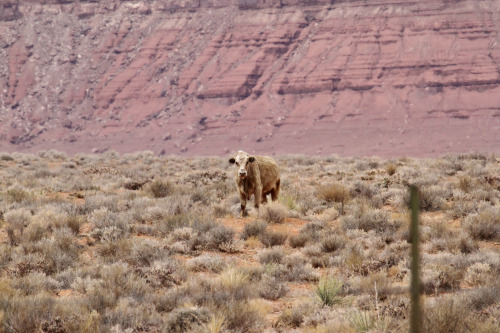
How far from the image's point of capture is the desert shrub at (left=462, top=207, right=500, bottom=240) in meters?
11.2

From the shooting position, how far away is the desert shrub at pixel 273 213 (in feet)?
43.3

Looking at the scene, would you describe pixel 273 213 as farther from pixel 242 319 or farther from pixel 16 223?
pixel 242 319

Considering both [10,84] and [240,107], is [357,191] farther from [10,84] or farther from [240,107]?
[10,84]

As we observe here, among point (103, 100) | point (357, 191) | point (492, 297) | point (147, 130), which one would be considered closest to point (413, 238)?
point (492, 297)

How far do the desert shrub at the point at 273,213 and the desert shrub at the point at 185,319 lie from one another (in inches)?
253

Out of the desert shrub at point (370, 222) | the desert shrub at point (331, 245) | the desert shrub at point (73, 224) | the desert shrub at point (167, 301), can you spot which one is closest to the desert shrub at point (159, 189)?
the desert shrub at point (73, 224)

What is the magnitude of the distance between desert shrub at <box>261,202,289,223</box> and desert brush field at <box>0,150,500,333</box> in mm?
21

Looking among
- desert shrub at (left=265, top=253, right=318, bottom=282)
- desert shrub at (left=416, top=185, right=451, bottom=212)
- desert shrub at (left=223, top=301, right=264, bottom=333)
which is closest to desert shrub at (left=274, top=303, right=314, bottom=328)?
desert shrub at (left=223, top=301, right=264, bottom=333)

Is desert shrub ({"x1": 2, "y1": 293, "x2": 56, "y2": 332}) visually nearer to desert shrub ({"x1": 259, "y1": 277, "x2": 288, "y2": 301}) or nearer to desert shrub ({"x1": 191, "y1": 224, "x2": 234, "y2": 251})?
desert shrub ({"x1": 259, "y1": 277, "x2": 288, "y2": 301})

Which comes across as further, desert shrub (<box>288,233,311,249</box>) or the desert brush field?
desert shrub (<box>288,233,311,249</box>)

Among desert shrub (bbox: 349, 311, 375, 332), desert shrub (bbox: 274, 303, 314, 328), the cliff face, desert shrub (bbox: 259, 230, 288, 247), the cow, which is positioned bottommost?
desert shrub (bbox: 274, 303, 314, 328)

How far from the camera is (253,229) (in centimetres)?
1192

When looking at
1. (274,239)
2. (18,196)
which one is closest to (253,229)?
(274,239)

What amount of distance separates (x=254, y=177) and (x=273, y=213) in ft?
3.14
